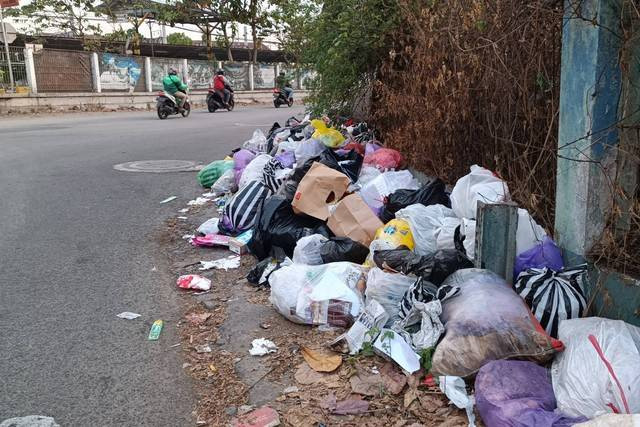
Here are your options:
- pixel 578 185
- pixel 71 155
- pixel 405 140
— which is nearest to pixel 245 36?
pixel 71 155

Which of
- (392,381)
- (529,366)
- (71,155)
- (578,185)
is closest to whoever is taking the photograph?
(529,366)

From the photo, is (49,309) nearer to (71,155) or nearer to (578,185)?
(578,185)

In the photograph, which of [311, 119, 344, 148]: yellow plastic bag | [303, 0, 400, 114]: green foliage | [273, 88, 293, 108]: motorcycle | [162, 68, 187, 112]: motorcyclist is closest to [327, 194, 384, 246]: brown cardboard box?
[311, 119, 344, 148]: yellow plastic bag

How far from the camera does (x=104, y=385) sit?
2596 mm

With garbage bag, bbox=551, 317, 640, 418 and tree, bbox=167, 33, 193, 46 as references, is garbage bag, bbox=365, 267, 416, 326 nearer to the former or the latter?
garbage bag, bbox=551, 317, 640, 418

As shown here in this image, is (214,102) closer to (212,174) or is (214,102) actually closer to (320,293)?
(212,174)

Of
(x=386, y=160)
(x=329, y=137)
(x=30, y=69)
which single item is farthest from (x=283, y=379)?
(x=30, y=69)

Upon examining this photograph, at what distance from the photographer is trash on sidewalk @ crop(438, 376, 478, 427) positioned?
7.36 feet

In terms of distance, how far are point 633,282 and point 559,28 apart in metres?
1.44

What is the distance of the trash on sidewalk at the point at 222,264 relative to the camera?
4.18 meters

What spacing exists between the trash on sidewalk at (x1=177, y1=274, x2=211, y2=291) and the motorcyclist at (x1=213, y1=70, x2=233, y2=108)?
1730 cm

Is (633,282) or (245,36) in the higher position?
(245,36)

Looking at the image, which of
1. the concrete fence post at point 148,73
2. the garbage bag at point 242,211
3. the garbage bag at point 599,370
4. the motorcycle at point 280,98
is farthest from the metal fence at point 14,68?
the garbage bag at point 599,370

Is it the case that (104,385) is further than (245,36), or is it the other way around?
(245,36)
